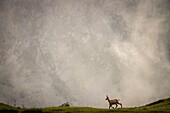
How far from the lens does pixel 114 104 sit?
65562 mm

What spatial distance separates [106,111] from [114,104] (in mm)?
11930

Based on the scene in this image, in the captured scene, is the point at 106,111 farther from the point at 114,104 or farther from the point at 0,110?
the point at 0,110

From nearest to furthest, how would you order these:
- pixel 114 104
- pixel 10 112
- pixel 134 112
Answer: pixel 134 112
pixel 10 112
pixel 114 104

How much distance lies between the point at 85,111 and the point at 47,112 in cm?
787

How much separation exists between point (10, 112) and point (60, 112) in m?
11.3

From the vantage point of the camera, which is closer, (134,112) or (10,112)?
(134,112)

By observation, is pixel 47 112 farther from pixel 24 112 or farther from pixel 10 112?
pixel 10 112

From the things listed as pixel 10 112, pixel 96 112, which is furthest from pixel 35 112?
pixel 96 112

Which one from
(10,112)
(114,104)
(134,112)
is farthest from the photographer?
(114,104)

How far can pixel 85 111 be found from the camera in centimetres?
5503

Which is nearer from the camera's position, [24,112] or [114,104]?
[24,112]

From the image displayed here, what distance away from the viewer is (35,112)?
5431cm

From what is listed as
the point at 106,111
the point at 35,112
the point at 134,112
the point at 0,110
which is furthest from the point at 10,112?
the point at 134,112

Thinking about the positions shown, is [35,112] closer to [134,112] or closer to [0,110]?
[0,110]
